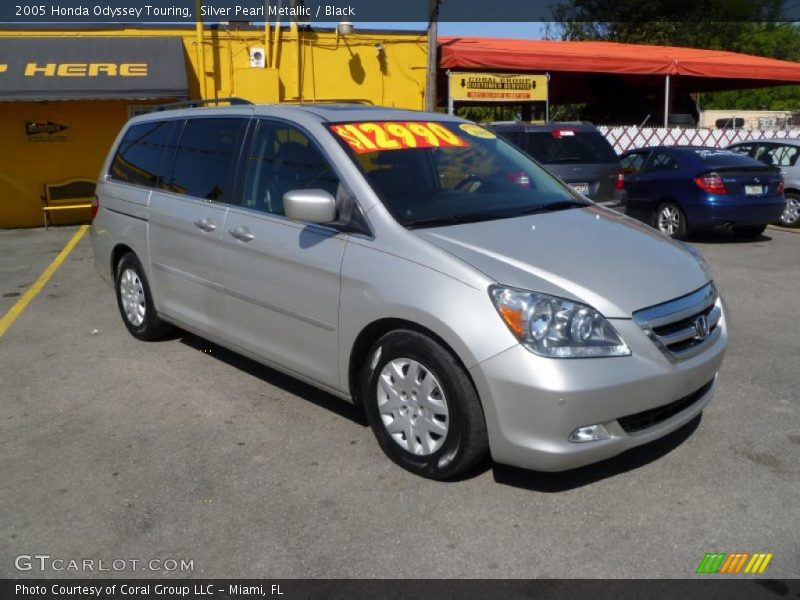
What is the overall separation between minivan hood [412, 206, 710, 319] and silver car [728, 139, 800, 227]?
948 centimetres

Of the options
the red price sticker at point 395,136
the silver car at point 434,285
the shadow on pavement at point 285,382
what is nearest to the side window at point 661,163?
the silver car at point 434,285

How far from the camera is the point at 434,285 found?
3.50m

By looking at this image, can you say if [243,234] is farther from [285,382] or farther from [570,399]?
[570,399]

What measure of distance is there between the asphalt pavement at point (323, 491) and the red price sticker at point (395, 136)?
157 centimetres

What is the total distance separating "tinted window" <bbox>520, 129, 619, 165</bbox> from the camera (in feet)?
35.2

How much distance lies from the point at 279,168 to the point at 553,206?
1621 millimetres

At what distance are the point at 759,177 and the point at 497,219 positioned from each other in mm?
8020

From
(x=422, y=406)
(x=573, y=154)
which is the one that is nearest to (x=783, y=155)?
(x=573, y=154)

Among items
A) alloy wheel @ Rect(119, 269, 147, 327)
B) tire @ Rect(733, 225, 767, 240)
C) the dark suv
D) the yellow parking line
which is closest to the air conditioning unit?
the yellow parking line

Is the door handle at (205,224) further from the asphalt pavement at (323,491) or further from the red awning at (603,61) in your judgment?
the red awning at (603,61)

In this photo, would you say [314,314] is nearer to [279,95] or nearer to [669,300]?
[669,300]

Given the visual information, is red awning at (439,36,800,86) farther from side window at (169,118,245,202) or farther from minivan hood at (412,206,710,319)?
minivan hood at (412,206,710,319)

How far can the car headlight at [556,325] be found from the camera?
10.7ft

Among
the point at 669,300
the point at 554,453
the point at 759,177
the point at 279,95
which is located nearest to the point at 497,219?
the point at 669,300
